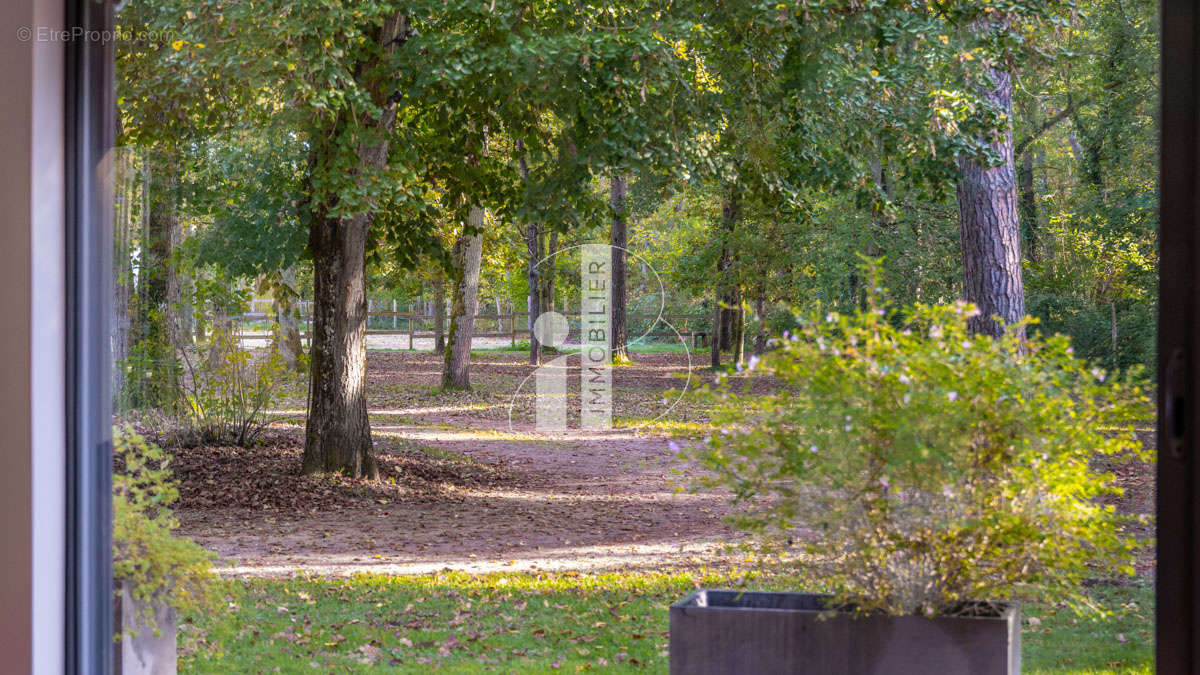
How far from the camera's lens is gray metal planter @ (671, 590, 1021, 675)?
1.43m

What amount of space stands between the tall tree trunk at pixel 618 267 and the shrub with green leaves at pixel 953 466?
4.47ft

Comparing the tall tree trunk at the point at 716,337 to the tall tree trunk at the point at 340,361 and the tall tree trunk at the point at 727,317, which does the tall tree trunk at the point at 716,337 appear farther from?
the tall tree trunk at the point at 340,361

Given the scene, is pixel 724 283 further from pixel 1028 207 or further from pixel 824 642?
pixel 824 642

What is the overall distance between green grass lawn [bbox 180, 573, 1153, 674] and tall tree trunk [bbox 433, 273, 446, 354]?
9.40 ft

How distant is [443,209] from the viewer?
4578 mm

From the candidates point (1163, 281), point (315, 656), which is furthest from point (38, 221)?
point (1163, 281)

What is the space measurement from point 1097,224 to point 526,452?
3.40 m

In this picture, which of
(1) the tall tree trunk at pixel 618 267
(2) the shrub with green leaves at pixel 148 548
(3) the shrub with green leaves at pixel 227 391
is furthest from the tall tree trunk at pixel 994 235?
(3) the shrub with green leaves at pixel 227 391

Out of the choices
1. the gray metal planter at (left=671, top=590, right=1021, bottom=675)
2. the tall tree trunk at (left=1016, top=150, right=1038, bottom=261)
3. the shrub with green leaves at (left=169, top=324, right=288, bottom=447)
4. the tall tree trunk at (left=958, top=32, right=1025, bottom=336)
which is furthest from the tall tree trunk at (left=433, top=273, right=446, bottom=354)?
the gray metal planter at (left=671, top=590, right=1021, bottom=675)

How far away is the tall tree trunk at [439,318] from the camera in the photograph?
18.8ft

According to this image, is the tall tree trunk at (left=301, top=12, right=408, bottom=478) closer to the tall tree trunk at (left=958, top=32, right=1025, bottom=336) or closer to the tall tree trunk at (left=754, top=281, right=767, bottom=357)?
the tall tree trunk at (left=754, top=281, right=767, bottom=357)

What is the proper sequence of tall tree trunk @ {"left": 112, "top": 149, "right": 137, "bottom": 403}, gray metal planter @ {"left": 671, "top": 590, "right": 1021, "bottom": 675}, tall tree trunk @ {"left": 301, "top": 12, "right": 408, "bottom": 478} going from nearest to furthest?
gray metal planter @ {"left": 671, "top": 590, "right": 1021, "bottom": 675}, tall tree trunk @ {"left": 112, "top": 149, "right": 137, "bottom": 403}, tall tree trunk @ {"left": 301, "top": 12, "right": 408, "bottom": 478}

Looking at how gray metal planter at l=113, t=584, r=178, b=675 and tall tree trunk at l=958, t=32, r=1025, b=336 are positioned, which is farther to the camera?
gray metal planter at l=113, t=584, r=178, b=675
